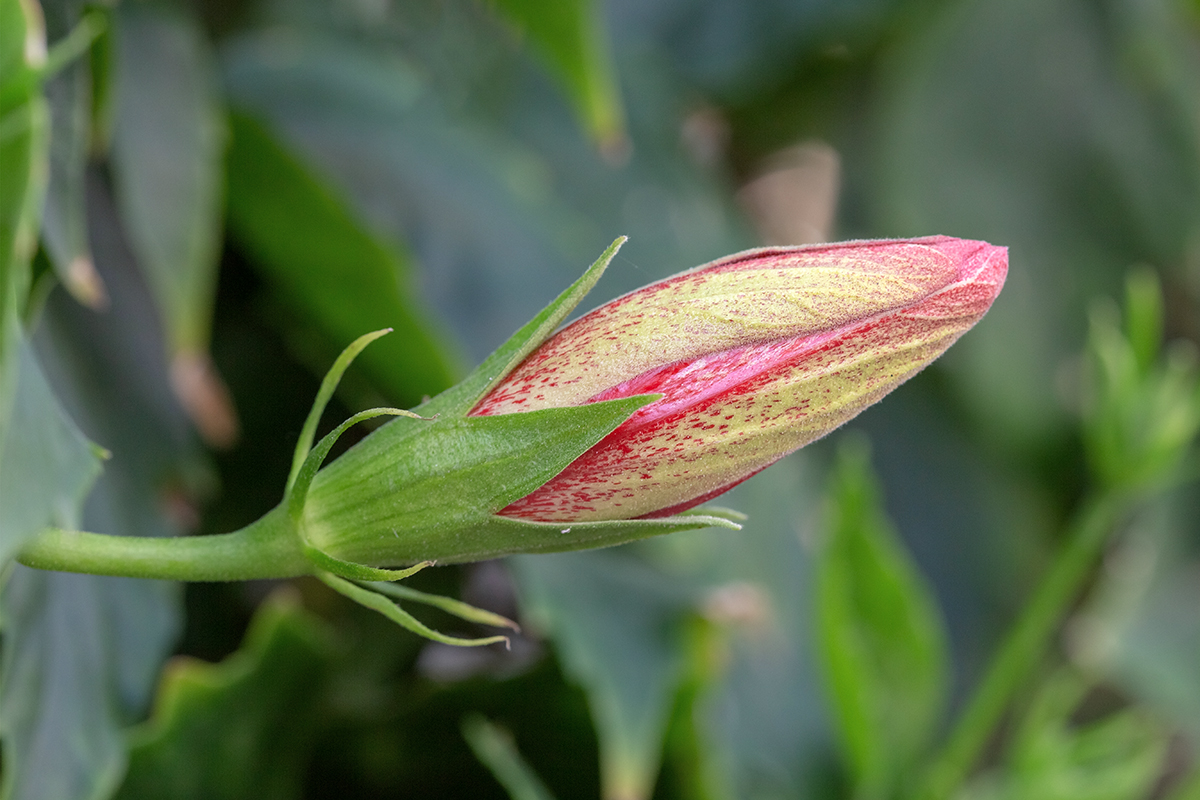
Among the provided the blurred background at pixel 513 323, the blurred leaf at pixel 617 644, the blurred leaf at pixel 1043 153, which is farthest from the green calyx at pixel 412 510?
the blurred leaf at pixel 1043 153

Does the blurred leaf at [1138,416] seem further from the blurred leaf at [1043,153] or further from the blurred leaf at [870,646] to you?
the blurred leaf at [1043,153]

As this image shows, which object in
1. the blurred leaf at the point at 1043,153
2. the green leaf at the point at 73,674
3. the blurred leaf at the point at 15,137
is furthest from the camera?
the blurred leaf at the point at 1043,153

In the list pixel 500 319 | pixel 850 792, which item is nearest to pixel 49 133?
pixel 500 319

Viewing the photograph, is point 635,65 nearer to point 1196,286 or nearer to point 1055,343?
point 1055,343

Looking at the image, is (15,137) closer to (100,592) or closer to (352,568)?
(352,568)

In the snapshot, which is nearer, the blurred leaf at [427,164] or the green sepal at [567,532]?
the green sepal at [567,532]

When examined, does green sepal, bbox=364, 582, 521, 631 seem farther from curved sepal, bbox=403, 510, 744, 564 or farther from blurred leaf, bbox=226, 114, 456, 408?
blurred leaf, bbox=226, 114, 456, 408

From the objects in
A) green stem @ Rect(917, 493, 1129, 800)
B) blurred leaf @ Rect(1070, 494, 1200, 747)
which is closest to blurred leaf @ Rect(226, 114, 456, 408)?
green stem @ Rect(917, 493, 1129, 800)
